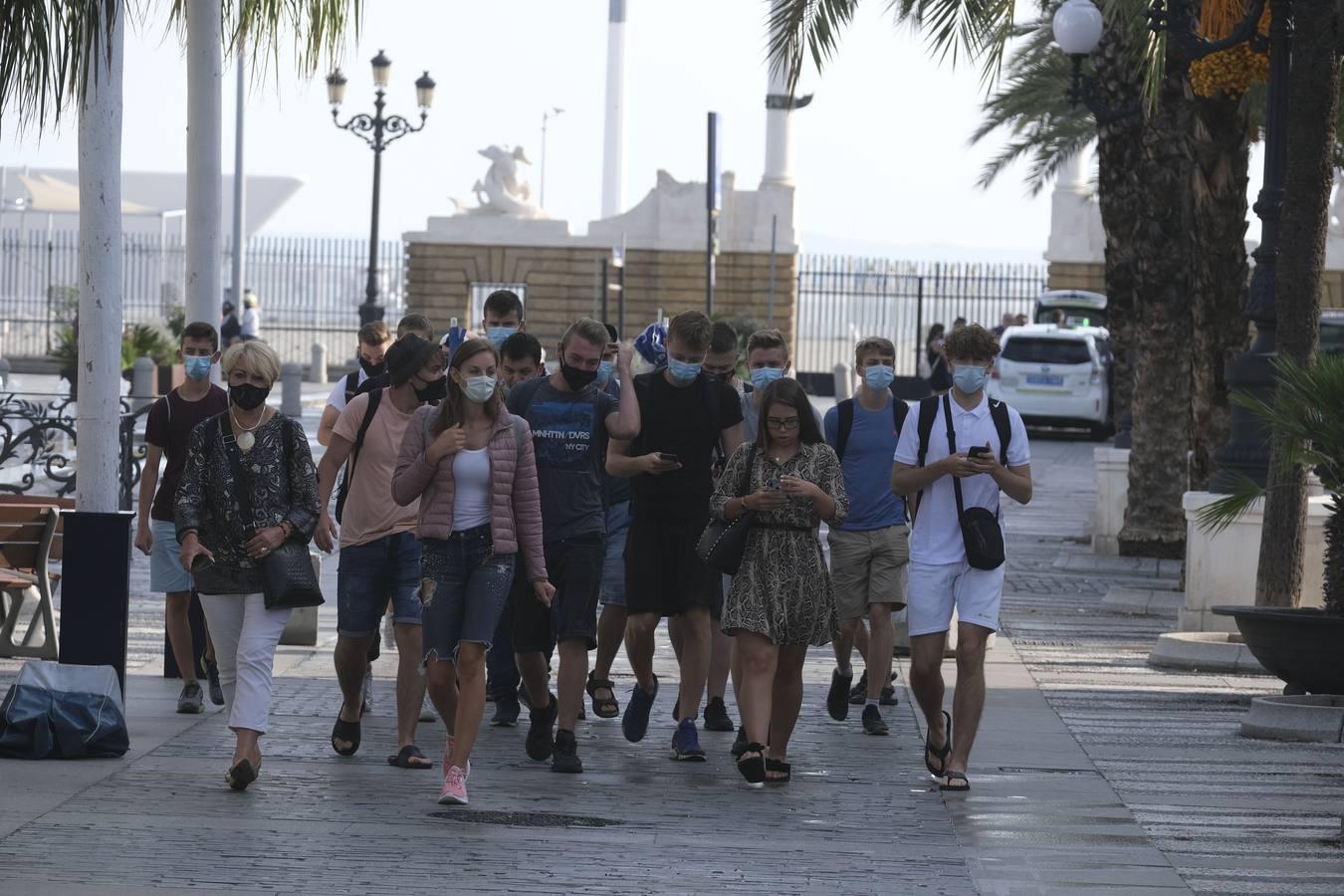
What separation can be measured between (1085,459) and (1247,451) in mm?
19056

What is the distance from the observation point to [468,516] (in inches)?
310

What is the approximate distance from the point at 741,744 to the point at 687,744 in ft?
0.80

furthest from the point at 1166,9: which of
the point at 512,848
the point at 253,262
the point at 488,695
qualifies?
the point at 253,262

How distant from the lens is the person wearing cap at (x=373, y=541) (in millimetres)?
8664

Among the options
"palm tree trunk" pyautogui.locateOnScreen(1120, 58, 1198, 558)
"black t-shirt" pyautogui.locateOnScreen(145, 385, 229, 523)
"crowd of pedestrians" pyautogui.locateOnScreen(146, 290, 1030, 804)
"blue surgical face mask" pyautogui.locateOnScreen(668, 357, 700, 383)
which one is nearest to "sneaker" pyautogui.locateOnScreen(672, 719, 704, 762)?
"crowd of pedestrians" pyautogui.locateOnScreen(146, 290, 1030, 804)

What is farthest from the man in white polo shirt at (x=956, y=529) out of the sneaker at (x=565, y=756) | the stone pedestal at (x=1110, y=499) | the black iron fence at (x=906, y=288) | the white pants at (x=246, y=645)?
the black iron fence at (x=906, y=288)

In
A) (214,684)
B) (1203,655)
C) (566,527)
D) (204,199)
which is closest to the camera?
(566,527)

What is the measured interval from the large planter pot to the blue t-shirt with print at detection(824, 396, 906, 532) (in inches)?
67.1

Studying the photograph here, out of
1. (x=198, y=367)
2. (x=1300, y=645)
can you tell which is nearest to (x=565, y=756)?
(x=198, y=367)

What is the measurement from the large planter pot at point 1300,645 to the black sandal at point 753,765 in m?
2.97

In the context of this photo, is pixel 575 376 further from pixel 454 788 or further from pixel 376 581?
pixel 454 788

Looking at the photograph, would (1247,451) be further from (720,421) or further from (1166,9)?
(720,421)

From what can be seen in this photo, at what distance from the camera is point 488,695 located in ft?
33.0

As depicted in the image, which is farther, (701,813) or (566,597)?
(566,597)
